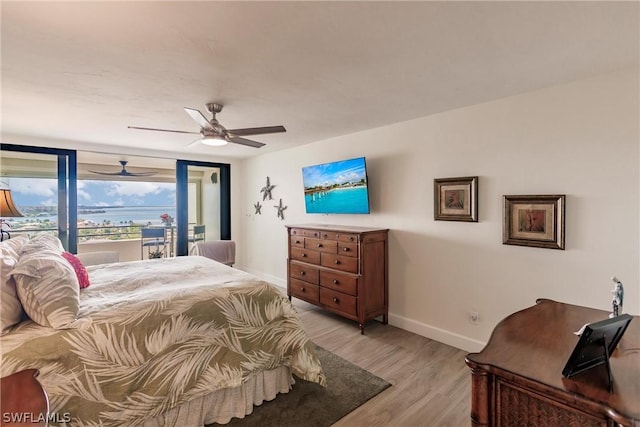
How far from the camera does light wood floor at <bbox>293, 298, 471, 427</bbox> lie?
2.06 metres

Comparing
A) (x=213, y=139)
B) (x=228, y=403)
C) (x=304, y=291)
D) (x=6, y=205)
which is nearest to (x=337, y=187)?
(x=304, y=291)

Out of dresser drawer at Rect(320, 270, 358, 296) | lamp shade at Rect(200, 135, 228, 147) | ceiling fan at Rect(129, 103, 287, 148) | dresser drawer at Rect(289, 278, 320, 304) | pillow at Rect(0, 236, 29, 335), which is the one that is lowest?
dresser drawer at Rect(289, 278, 320, 304)

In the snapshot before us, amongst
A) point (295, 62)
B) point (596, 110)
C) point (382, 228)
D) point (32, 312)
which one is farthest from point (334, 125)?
point (32, 312)

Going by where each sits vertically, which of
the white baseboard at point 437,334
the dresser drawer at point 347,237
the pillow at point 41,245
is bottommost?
the white baseboard at point 437,334

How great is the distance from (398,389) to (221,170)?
5.10 meters

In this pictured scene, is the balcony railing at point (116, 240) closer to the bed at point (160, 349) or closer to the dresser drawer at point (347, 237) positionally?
the bed at point (160, 349)

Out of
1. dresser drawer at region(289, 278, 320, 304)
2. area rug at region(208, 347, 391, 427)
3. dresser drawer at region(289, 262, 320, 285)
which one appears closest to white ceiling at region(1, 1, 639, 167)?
dresser drawer at region(289, 262, 320, 285)

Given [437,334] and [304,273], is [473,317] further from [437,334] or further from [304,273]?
[304,273]

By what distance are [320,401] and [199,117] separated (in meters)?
2.33

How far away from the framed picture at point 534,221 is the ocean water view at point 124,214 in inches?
221

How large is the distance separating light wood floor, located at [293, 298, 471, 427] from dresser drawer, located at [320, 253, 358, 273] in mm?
690

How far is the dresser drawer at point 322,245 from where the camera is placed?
3.66 meters

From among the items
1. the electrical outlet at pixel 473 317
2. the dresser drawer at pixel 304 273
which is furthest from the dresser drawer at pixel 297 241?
the electrical outlet at pixel 473 317

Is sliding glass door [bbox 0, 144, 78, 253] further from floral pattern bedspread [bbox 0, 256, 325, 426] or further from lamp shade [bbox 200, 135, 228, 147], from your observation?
lamp shade [bbox 200, 135, 228, 147]
